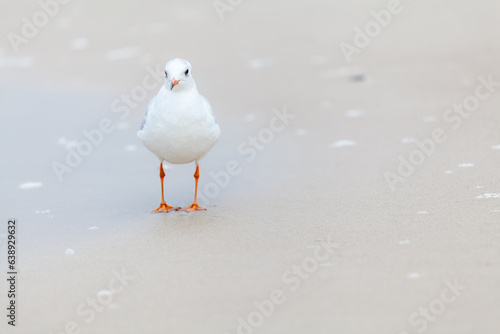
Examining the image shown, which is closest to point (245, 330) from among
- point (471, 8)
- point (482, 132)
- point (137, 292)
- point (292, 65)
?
point (137, 292)

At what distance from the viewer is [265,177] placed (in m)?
6.43

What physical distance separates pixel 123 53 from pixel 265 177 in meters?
4.66

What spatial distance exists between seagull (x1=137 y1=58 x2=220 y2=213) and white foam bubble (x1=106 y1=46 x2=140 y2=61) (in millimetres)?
4839

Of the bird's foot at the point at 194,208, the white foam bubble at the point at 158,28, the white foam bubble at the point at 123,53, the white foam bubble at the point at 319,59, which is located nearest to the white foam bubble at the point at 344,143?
the bird's foot at the point at 194,208

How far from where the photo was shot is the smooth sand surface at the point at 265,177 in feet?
13.2

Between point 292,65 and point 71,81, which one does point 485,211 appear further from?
point 71,81

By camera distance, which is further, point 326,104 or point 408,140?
point 326,104

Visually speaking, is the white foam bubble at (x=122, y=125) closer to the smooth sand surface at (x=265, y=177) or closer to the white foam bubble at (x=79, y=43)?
the smooth sand surface at (x=265, y=177)

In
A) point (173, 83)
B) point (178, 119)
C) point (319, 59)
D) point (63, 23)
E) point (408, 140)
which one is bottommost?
point (408, 140)

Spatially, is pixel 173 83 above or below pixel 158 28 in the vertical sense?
above

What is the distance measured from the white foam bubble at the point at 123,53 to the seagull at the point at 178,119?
484 centimetres

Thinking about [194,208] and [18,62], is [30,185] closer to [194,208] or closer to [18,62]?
[194,208]

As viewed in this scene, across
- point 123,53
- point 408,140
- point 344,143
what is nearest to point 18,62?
point 123,53

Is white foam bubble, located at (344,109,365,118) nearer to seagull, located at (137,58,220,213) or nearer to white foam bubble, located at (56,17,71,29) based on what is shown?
seagull, located at (137,58,220,213)
